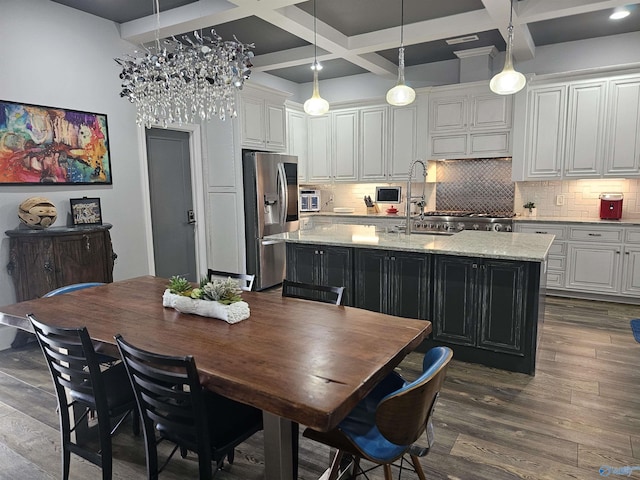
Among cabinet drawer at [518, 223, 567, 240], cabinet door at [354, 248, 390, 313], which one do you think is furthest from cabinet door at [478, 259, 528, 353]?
cabinet drawer at [518, 223, 567, 240]

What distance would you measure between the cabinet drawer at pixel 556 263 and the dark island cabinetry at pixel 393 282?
2488 mm

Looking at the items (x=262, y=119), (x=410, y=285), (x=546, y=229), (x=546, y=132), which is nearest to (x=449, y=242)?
(x=410, y=285)

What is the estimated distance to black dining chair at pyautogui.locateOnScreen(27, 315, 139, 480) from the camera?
70.6 inches

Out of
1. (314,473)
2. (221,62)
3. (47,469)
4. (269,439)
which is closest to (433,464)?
(314,473)

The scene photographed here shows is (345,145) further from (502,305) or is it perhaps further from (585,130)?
(502,305)

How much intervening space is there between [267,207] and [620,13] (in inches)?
169

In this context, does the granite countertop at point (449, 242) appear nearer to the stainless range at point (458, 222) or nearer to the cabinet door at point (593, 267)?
the stainless range at point (458, 222)

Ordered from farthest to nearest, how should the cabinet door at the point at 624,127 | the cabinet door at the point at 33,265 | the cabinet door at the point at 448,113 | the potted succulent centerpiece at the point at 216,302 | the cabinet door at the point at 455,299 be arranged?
the cabinet door at the point at 448,113 → the cabinet door at the point at 624,127 → the cabinet door at the point at 33,265 → the cabinet door at the point at 455,299 → the potted succulent centerpiece at the point at 216,302

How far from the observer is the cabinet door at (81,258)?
3656 mm

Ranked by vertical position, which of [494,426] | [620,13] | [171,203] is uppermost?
[620,13]

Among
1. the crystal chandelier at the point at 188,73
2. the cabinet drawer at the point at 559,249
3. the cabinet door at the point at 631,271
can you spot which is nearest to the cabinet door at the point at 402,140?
the cabinet drawer at the point at 559,249

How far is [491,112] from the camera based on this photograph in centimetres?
547

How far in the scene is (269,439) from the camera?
5.15 ft

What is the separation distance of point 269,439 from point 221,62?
2205 millimetres
